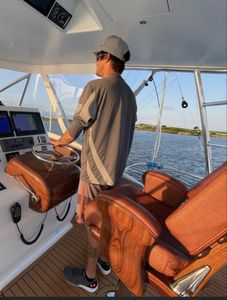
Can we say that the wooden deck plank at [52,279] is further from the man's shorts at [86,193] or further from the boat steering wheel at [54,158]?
the boat steering wheel at [54,158]

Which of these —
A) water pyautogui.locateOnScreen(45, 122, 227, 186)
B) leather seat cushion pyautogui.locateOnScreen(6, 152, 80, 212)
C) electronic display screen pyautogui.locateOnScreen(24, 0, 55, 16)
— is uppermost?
electronic display screen pyautogui.locateOnScreen(24, 0, 55, 16)

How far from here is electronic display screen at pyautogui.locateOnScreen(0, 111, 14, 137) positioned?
6.21 ft

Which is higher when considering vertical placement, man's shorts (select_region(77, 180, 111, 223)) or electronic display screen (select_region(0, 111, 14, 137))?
electronic display screen (select_region(0, 111, 14, 137))

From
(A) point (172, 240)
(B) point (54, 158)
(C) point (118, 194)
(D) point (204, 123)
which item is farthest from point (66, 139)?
(D) point (204, 123)

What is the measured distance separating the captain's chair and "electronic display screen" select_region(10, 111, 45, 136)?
126 cm

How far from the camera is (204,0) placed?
1.48 metres

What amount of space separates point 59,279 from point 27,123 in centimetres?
130

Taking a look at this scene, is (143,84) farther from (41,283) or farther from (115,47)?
(41,283)

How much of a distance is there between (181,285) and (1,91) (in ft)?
14.4

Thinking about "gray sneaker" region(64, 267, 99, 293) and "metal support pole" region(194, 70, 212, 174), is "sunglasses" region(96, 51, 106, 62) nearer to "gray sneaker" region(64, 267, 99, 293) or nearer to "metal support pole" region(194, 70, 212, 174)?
"gray sneaker" region(64, 267, 99, 293)

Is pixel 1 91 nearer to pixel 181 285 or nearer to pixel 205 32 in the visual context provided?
pixel 205 32

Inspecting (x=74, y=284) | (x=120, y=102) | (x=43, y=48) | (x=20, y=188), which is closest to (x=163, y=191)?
(x=120, y=102)

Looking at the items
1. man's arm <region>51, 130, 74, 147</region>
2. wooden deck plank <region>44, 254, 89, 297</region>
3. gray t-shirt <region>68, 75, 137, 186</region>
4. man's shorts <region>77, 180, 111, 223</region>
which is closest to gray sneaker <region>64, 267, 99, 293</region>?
wooden deck plank <region>44, 254, 89, 297</region>

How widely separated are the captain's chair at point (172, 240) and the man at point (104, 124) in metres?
0.24
